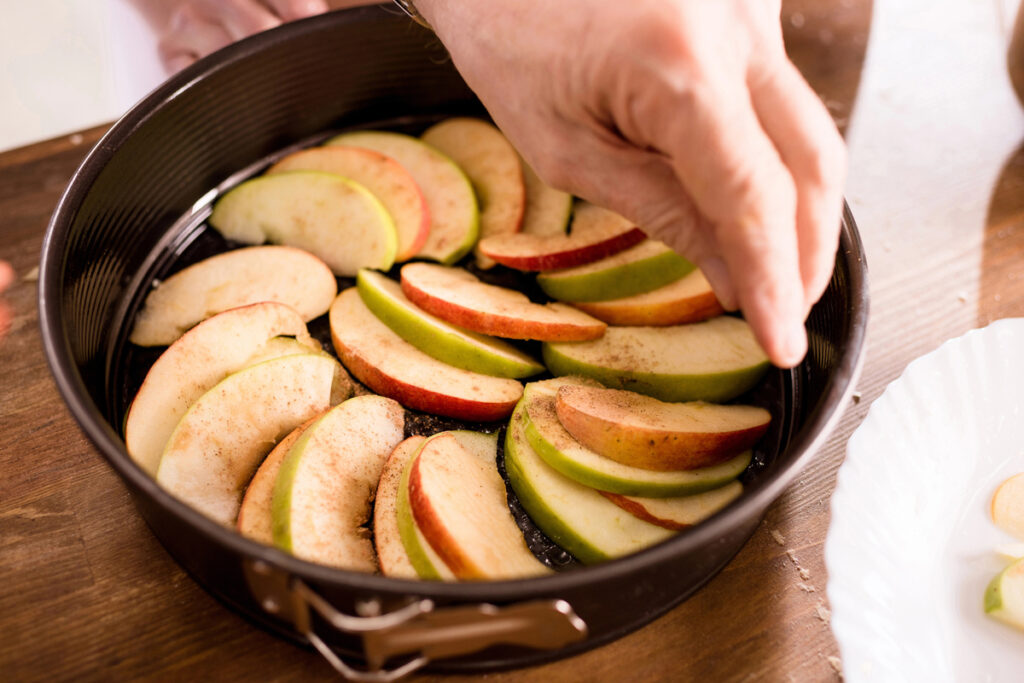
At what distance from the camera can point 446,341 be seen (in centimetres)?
130

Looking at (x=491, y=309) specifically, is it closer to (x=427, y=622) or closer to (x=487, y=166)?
(x=487, y=166)

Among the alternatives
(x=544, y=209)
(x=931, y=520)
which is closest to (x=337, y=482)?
(x=544, y=209)

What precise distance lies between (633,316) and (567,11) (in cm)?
53

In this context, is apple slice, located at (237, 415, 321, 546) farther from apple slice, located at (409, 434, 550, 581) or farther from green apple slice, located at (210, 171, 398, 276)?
green apple slice, located at (210, 171, 398, 276)

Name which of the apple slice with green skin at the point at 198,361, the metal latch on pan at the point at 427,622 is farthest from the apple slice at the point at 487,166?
the metal latch on pan at the point at 427,622

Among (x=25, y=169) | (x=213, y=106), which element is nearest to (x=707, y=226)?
(x=213, y=106)

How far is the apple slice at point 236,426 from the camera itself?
3.64 feet

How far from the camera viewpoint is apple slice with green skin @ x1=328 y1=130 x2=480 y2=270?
4.86 feet

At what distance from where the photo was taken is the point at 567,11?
0.99 meters

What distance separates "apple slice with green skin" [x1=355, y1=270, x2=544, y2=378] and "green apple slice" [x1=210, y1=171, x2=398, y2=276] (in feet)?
0.33

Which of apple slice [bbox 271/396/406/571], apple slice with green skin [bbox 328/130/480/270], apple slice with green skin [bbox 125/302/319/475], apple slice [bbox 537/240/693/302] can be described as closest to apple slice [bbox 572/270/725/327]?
apple slice [bbox 537/240/693/302]

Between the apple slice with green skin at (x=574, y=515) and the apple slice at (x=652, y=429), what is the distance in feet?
0.20

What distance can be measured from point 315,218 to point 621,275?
1.82 feet

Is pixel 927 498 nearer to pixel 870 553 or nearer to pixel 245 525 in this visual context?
pixel 870 553
